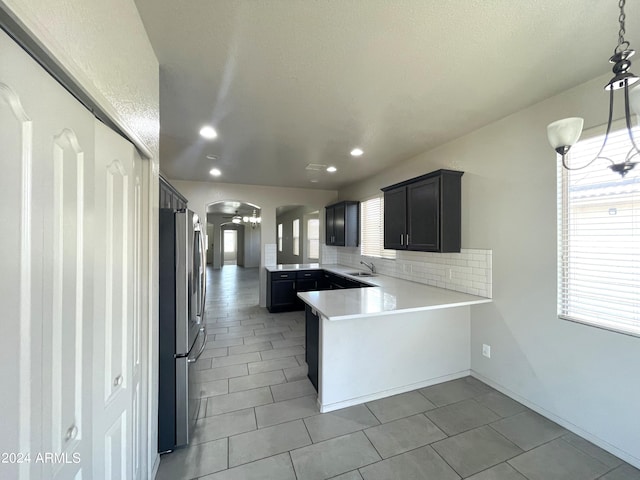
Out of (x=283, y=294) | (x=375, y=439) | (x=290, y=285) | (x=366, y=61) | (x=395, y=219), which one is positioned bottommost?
(x=375, y=439)

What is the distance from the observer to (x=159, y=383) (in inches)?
69.0

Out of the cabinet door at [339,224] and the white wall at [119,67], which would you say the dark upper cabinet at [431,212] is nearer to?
the cabinet door at [339,224]

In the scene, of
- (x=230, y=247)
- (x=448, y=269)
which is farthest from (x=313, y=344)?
(x=230, y=247)

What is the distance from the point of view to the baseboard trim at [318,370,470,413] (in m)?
2.24

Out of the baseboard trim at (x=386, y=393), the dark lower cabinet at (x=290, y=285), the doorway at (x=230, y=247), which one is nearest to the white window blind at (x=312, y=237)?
the dark lower cabinet at (x=290, y=285)

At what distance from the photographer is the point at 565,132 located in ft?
4.19

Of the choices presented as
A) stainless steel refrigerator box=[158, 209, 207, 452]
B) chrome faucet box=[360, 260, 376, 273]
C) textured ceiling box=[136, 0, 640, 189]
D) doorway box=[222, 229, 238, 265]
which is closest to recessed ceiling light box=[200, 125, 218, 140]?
textured ceiling box=[136, 0, 640, 189]

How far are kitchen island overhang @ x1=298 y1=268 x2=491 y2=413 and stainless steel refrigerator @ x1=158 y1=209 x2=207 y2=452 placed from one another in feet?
3.30

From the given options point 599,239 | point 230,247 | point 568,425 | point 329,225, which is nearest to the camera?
point 599,239

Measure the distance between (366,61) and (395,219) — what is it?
208cm

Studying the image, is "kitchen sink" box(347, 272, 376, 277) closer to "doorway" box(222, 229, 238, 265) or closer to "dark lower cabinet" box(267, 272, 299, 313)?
"dark lower cabinet" box(267, 272, 299, 313)

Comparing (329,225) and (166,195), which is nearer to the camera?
(166,195)

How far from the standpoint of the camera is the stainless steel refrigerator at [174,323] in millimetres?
1710

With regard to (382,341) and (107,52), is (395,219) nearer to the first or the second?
(382,341)
